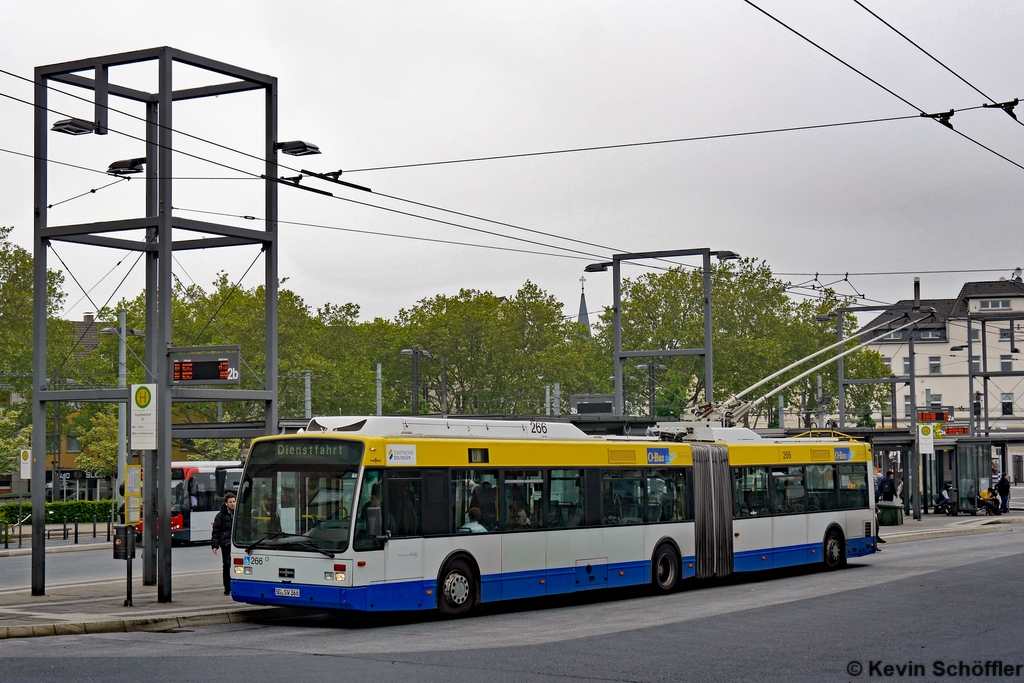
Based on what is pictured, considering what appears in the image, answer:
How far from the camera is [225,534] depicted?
20.2m

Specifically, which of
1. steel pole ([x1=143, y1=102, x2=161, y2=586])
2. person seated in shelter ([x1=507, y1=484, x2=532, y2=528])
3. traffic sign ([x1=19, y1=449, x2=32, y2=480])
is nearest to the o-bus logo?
steel pole ([x1=143, y1=102, x2=161, y2=586])

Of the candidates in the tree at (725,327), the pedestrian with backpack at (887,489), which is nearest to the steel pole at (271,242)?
the pedestrian with backpack at (887,489)

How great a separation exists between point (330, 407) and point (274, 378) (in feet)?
189

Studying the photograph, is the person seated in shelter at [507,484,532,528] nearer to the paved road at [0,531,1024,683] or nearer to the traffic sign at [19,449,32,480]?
the paved road at [0,531,1024,683]

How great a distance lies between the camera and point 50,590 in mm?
20781

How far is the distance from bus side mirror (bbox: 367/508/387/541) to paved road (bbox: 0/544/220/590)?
27.7ft

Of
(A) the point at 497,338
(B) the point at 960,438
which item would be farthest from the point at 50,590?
(A) the point at 497,338

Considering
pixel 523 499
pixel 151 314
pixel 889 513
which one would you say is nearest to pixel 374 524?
pixel 523 499

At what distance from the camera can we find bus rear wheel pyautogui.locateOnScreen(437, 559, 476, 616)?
17.5m

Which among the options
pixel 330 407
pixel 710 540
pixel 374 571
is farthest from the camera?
pixel 330 407

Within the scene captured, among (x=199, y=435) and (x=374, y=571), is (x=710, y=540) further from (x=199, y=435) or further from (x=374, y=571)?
(x=199, y=435)

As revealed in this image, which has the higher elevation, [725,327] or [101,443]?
[725,327]

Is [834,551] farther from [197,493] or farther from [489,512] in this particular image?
[197,493]

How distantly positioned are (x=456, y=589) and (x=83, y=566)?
14.0 metres
